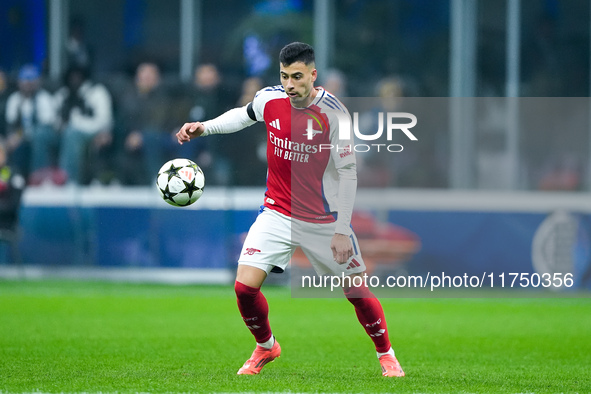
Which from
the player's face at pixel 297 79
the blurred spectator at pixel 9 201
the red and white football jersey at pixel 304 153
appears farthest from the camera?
the blurred spectator at pixel 9 201

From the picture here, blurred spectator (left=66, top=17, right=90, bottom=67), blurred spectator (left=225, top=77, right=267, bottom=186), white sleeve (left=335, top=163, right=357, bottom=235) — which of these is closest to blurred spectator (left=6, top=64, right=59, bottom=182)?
blurred spectator (left=66, top=17, right=90, bottom=67)

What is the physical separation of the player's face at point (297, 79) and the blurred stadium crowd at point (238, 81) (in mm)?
6911

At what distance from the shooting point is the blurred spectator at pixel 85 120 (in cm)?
1345

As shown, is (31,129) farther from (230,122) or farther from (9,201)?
(230,122)

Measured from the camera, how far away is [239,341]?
26.6ft

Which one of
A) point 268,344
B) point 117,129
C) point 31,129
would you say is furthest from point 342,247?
point 31,129

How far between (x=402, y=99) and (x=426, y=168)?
1.03 metres

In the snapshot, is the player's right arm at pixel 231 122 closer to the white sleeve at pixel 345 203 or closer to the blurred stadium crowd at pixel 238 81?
the white sleeve at pixel 345 203

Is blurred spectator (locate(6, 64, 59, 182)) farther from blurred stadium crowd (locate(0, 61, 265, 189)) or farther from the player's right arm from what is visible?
the player's right arm

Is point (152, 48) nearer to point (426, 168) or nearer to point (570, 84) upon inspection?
point (426, 168)

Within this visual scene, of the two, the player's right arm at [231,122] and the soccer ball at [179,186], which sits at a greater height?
the player's right arm at [231,122]

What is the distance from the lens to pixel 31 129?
13742 mm

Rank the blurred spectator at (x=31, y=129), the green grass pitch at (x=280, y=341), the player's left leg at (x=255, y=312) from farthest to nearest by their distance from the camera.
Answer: the blurred spectator at (x=31, y=129), the player's left leg at (x=255, y=312), the green grass pitch at (x=280, y=341)

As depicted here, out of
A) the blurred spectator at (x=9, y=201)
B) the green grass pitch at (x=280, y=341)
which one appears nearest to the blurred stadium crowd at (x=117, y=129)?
the blurred spectator at (x=9, y=201)
